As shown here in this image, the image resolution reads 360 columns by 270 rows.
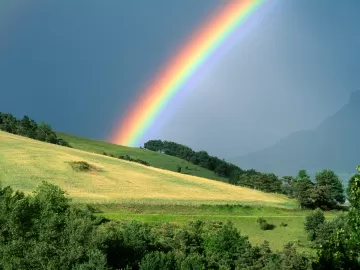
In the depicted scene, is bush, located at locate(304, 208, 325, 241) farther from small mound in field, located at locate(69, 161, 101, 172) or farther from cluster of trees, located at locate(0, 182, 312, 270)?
small mound in field, located at locate(69, 161, 101, 172)

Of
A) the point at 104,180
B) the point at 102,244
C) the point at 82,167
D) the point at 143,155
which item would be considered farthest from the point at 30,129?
the point at 102,244

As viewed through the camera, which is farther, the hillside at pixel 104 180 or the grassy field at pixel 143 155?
the grassy field at pixel 143 155

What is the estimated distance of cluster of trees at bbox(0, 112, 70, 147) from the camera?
15088cm

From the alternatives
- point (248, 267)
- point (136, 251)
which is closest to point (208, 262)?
point (248, 267)

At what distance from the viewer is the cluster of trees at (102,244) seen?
3050cm

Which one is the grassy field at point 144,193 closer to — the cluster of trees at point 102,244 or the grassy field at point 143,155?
the cluster of trees at point 102,244

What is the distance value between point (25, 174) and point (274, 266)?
51.5m

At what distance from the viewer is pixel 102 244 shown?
35438 millimetres

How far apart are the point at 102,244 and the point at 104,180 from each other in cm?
5035

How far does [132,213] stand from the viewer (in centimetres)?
6681

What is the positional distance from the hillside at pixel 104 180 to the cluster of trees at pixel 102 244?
15451 millimetres

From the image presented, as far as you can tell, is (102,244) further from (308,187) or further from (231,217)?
(308,187)

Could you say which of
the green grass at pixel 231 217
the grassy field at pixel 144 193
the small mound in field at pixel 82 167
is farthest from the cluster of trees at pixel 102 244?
the small mound in field at pixel 82 167

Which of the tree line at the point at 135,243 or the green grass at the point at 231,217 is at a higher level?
the green grass at the point at 231,217
